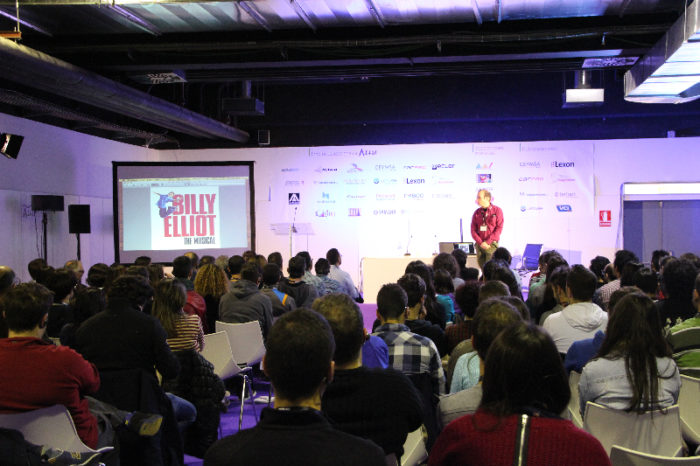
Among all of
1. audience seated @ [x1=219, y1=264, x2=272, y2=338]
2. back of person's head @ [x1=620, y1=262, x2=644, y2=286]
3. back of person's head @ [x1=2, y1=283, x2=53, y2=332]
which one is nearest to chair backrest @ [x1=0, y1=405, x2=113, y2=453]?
back of person's head @ [x1=2, y1=283, x2=53, y2=332]

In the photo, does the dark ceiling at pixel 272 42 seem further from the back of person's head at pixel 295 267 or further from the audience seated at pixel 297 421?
the audience seated at pixel 297 421

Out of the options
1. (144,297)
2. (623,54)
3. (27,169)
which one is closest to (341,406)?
(144,297)

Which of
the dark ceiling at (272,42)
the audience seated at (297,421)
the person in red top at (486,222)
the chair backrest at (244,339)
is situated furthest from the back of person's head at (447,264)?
the audience seated at (297,421)

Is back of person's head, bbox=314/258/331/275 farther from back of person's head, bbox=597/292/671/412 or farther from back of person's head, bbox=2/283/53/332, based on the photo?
back of person's head, bbox=597/292/671/412

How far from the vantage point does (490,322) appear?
92.7 inches

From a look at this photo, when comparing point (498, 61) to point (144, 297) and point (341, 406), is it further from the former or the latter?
point (341, 406)

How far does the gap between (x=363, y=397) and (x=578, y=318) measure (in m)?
2.04

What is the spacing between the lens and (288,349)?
4.94ft

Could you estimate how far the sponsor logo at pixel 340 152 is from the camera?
480 inches

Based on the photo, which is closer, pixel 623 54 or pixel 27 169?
pixel 623 54

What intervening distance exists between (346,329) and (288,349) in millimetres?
671

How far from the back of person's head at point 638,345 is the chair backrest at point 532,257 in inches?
310

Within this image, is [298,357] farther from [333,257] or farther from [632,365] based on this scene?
[333,257]

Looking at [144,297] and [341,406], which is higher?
[144,297]
